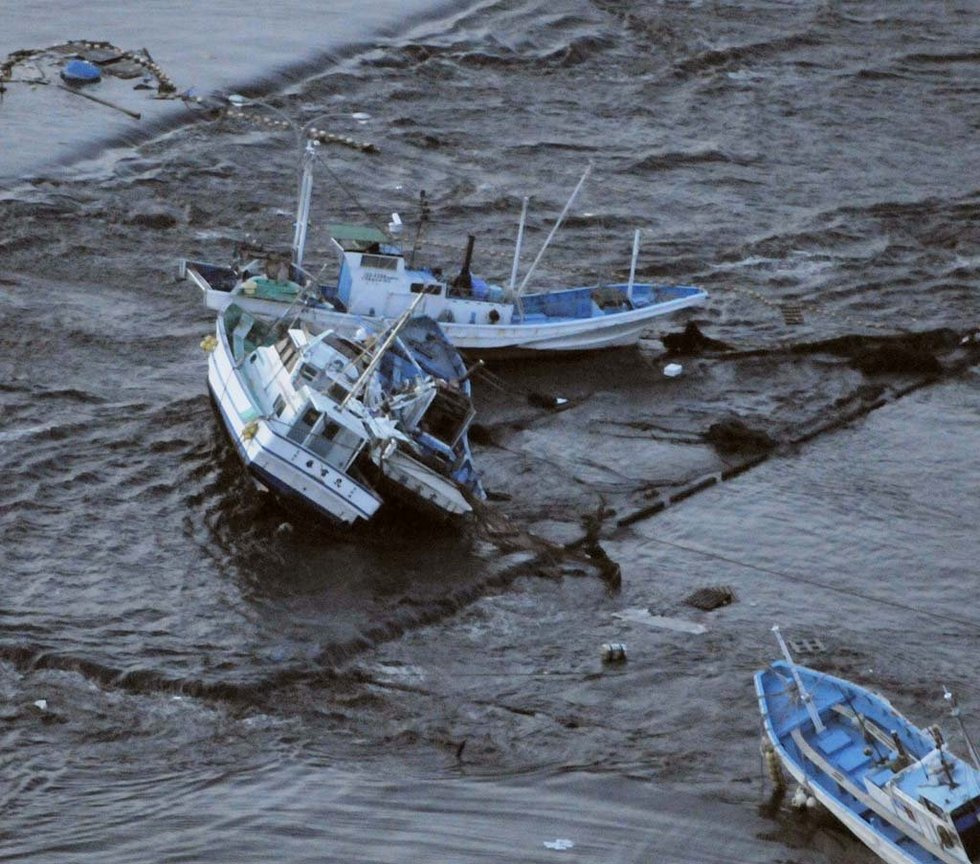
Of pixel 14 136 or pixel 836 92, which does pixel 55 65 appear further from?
pixel 836 92

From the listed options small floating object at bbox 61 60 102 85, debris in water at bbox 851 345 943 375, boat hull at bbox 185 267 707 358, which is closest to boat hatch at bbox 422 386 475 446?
boat hull at bbox 185 267 707 358

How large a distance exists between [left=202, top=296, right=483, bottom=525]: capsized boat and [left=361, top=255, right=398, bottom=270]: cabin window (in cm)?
444

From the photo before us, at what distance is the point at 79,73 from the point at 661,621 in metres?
35.0

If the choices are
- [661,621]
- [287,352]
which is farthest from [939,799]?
[287,352]

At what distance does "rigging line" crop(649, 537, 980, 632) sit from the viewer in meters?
37.0

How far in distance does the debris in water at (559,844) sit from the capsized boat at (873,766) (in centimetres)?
369

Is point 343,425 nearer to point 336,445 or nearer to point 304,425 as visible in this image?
point 336,445

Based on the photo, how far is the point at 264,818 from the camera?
28766 millimetres

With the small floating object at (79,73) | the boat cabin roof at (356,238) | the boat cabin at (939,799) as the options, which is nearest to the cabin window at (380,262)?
the boat cabin roof at (356,238)

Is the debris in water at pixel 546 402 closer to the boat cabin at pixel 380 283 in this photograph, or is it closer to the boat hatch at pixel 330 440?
the boat cabin at pixel 380 283

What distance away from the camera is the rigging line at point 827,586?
1455 inches

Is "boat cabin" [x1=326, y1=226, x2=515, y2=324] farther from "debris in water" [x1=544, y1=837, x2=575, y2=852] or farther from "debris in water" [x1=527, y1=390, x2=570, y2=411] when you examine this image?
"debris in water" [x1=544, y1=837, x2=575, y2=852]

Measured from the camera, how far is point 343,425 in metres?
37.0

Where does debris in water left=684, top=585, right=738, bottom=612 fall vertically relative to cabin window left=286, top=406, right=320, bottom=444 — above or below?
below
